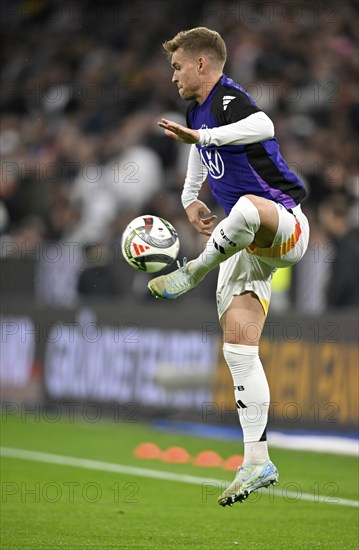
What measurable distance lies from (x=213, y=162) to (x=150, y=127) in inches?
396

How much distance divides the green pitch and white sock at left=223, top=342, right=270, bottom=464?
0.58 m

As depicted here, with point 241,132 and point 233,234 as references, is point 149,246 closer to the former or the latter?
point 233,234

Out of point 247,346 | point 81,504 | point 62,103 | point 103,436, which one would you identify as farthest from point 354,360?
point 62,103

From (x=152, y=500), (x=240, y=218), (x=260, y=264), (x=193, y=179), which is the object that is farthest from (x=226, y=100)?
(x=152, y=500)

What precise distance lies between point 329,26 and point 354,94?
1381 millimetres

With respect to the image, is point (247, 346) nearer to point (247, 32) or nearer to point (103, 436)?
point (103, 436)

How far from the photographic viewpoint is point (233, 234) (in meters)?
6.50

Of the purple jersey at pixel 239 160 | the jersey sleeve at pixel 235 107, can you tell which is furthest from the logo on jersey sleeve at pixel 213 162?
the jersey sleeve at pixel 235 107

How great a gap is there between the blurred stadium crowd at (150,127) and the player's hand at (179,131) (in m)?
6.08

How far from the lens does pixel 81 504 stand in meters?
8.42

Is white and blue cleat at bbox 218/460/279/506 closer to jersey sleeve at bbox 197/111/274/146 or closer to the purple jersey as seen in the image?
the purple jersey

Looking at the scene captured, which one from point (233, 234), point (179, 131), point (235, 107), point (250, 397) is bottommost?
point (250, 397)

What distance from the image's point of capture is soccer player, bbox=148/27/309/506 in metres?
6.54

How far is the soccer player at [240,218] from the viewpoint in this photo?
6.54 m
